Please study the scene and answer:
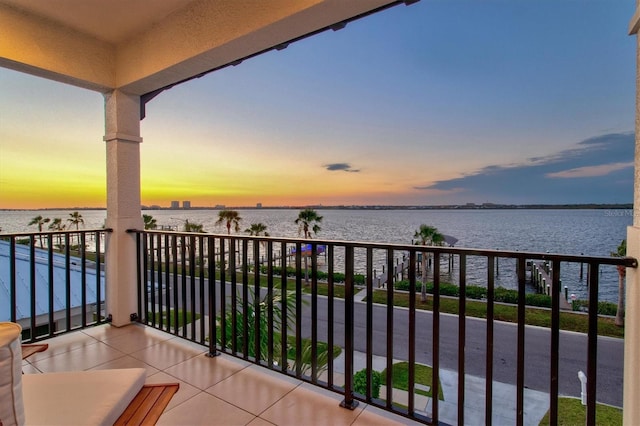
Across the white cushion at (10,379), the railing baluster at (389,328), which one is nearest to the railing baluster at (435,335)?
the railing baluster at (389,328)

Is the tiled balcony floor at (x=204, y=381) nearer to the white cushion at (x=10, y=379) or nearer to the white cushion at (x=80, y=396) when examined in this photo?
the white cushion at (x=80, y=396)

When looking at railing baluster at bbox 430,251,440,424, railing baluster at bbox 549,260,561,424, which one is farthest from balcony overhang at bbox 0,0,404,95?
railing baluster at bbox 549,260,561,424

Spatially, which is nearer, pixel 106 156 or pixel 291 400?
pixel 291 400

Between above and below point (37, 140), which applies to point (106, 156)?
below

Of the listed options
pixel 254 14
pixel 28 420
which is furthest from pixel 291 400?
pixel 254 14

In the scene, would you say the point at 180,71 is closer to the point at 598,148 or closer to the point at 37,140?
the point at 37,140

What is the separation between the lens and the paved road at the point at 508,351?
9577 millimetres

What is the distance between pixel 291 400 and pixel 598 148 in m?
27.0

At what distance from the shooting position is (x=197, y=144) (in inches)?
329

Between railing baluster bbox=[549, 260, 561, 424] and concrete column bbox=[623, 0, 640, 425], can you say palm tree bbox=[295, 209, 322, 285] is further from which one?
concrete column bbox=[623, 0, 640, 425]

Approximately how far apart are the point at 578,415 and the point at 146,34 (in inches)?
406

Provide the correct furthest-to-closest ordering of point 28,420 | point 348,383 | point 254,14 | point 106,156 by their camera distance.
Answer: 1. point 106,156
2. point 254,14
3. point 348,383
4. point 28,420

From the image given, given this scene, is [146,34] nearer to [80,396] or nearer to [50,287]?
[50,287]

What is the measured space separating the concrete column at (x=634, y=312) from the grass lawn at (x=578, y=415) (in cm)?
672
